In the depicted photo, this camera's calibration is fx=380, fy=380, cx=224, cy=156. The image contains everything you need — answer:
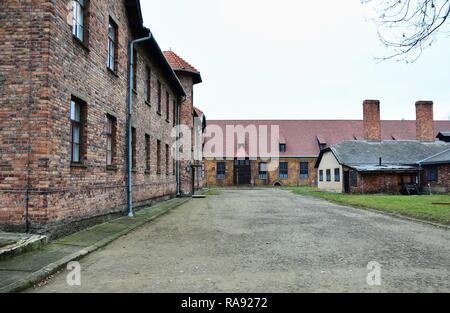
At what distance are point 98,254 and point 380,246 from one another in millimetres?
5169

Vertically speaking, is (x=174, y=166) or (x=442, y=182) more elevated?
(x=174, y=166)

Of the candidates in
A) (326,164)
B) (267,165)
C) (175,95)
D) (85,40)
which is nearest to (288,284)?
(85,40)

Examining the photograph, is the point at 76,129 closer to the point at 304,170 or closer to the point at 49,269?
the point at 49,269

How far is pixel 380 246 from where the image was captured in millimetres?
7207

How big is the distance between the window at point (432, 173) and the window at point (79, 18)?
27.1 meters

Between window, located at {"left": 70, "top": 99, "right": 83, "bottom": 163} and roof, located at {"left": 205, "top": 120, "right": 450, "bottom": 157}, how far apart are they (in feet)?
121

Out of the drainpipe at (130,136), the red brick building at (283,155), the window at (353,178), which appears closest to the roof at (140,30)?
the drainpipe at (130,136)

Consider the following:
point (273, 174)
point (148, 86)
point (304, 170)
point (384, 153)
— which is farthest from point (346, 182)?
point (148, 86)

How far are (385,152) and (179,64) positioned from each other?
1822 cm

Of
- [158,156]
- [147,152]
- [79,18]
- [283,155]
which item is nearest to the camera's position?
[79,18]

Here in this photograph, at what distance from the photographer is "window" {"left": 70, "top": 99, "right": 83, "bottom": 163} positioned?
895 cm

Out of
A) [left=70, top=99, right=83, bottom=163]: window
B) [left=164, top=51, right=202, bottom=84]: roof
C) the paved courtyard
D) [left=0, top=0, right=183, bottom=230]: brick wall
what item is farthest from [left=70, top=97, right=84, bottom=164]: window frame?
[left=164, top=51, right=202, bottom=84]: roof

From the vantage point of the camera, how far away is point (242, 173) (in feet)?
153
